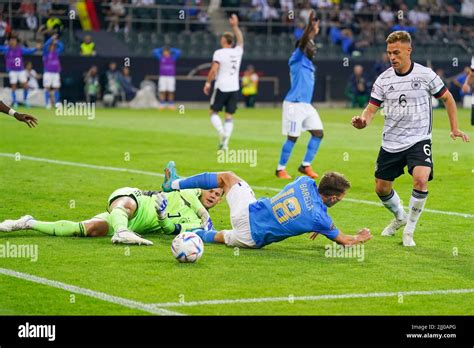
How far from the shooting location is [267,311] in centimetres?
854

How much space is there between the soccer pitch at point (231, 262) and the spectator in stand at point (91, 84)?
60.9 feet

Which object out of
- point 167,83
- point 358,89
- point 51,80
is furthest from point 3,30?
point 358,89

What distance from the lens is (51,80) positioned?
3781 cm

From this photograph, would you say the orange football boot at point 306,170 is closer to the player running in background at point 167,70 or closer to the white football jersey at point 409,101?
the white football jersey at point 409,101

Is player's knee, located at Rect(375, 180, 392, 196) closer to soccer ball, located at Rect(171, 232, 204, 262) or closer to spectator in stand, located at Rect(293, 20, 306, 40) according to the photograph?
soccer ball, located at Rect(171, 232, 204, 262)

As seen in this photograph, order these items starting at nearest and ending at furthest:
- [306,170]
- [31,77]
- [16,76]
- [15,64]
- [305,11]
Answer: [306,170] → [15,64] → [16,76] → [31,77] → [305,11]

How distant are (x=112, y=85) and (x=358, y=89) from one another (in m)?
9.96

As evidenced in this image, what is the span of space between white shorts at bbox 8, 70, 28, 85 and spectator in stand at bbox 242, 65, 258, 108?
28.9 ft

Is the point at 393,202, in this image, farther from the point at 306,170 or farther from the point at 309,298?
the point at 306,170

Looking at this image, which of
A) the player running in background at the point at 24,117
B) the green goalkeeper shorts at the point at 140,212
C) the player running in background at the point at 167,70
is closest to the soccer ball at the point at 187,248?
the green goalkeeper shorts at the point at 140,212

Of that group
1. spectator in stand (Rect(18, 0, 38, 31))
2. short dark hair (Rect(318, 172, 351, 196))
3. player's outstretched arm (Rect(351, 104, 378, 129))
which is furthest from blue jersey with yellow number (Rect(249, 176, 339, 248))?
spectator in stand (Rect(18, 0, 38, 31))

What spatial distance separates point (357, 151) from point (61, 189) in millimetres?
8695

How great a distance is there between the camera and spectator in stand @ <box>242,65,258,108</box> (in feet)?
136

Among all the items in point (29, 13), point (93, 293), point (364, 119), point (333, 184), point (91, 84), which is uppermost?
point (364, 119)
